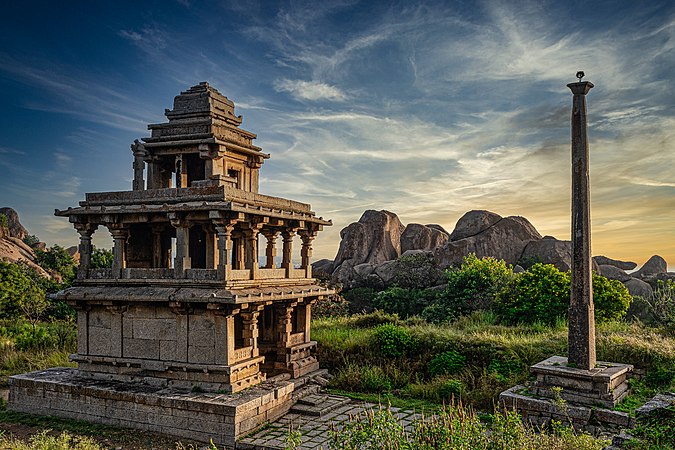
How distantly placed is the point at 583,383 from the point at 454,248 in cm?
2642

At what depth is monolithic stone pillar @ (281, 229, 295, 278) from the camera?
14289 millimetres

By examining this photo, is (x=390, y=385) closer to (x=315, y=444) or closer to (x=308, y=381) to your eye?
(x=308, y=381)

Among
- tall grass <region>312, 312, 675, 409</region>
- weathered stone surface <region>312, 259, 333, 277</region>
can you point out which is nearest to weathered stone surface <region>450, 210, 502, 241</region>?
weathered stone surface <region>312, 259, 333, 277</region>

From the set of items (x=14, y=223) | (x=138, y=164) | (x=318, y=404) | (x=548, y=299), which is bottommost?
(x=318, y=404)

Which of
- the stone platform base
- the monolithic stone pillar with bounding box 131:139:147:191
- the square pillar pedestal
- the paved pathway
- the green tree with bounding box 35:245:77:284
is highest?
the monolithic stone pillar with bounding box 131:139:147:191

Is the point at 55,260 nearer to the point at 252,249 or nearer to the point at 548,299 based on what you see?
the point at 252,249

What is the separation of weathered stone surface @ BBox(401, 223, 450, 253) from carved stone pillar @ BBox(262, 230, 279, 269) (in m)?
29.5

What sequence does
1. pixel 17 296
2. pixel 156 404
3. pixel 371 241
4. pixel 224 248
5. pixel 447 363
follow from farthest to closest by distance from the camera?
pixel 371 241 → pixel 17 296 → pixel 447 363 → pixel 224 248 → pixel 156 404

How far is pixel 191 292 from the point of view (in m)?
11.2

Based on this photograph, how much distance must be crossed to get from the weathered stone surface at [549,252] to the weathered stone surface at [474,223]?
3.05 m

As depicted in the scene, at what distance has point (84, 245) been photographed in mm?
12984

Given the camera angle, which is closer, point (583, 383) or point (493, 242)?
point (583, 383)

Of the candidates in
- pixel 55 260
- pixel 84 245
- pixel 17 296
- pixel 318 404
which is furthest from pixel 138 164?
pixel 55 260

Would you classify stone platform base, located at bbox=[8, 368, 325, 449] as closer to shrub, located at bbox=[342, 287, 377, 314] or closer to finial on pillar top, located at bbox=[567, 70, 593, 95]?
finial on pillar top, located at bbox=[567, 70, 593, 95]
